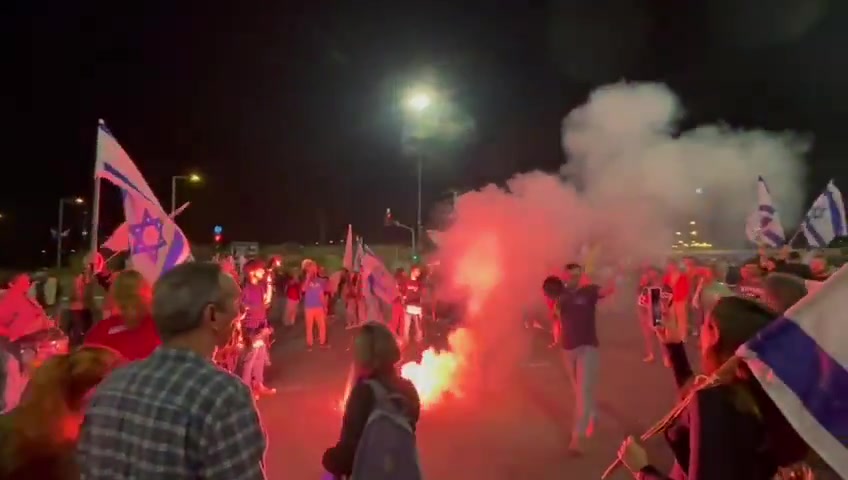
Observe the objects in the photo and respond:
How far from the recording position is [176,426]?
2.12 meters

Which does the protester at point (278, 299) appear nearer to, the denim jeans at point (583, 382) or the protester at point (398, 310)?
the protester at point (398, 310)

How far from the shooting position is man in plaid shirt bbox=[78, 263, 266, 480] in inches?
83.4

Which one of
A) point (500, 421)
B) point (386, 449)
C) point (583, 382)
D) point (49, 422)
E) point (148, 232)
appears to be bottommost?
point (500, 421)

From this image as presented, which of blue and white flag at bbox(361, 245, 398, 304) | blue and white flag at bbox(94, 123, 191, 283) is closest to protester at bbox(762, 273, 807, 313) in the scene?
blue and white flag at bbox(94, 123, 191, 283)

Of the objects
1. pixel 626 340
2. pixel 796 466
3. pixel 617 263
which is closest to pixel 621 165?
pixel 617 263

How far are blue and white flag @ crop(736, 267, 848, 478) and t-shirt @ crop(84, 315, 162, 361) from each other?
141 inches

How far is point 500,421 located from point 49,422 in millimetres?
6134

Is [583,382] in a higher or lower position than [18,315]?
lower

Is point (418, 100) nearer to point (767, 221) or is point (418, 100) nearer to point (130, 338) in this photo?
point (767, 221)

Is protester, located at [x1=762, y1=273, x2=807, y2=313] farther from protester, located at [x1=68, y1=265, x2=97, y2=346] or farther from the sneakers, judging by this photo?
protester, located at [x1=68, y1=265, x2=97, y2=346]

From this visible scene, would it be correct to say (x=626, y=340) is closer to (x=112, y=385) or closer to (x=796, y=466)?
(x=796, y=466)

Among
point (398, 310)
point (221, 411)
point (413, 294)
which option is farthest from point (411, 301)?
point (221, 411)

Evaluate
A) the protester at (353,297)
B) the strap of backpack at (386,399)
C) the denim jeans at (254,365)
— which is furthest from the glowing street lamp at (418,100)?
the strap of backpack at (386,399)

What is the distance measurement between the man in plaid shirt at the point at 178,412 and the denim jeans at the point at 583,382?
5.33 metres
